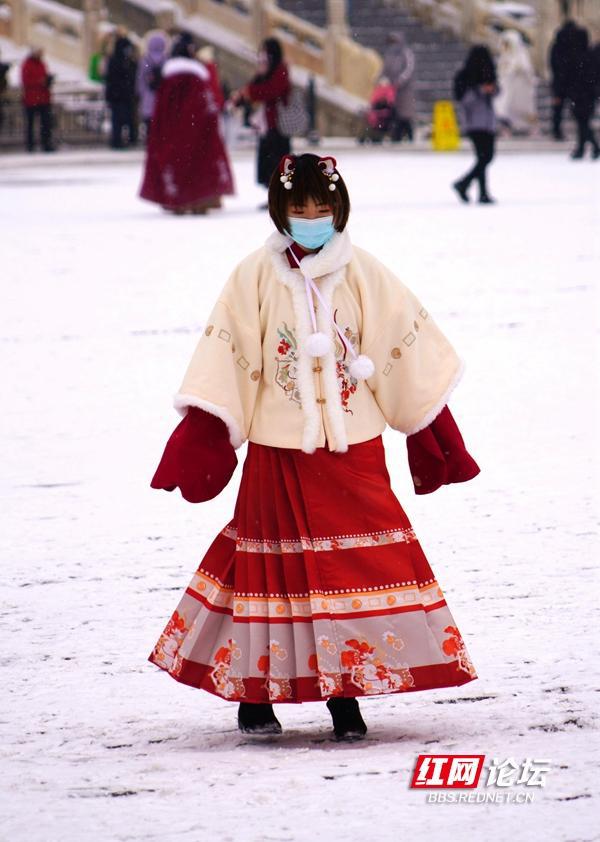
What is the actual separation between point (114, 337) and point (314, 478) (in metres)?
5.96

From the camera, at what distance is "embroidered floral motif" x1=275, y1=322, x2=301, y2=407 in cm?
374

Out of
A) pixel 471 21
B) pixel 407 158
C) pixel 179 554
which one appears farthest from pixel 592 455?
pixel 471 21

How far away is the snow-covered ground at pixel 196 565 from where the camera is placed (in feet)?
10.8

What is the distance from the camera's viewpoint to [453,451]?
3.88m

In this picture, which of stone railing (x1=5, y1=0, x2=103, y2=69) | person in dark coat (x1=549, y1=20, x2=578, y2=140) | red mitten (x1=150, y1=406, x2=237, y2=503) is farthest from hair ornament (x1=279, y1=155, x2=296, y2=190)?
stone railing (x1=5, y1=0, x2=103, y2=69)

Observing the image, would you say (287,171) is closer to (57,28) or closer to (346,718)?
(346,718)

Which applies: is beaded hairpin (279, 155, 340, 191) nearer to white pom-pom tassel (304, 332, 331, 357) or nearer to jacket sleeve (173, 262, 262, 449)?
jacket sleeve (173, 262, 262, 449)

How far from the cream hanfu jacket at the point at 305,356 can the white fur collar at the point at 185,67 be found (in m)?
12.8

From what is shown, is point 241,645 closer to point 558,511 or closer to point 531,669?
point 531,669

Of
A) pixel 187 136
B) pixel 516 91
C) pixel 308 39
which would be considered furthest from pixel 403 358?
pixel 308 39

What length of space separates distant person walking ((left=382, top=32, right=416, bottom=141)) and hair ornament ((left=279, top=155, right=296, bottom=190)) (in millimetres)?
25637

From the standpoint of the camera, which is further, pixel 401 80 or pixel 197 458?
pixel 401 80

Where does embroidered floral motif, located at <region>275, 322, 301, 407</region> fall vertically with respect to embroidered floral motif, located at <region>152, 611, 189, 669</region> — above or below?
above

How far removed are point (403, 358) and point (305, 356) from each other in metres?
0.20
